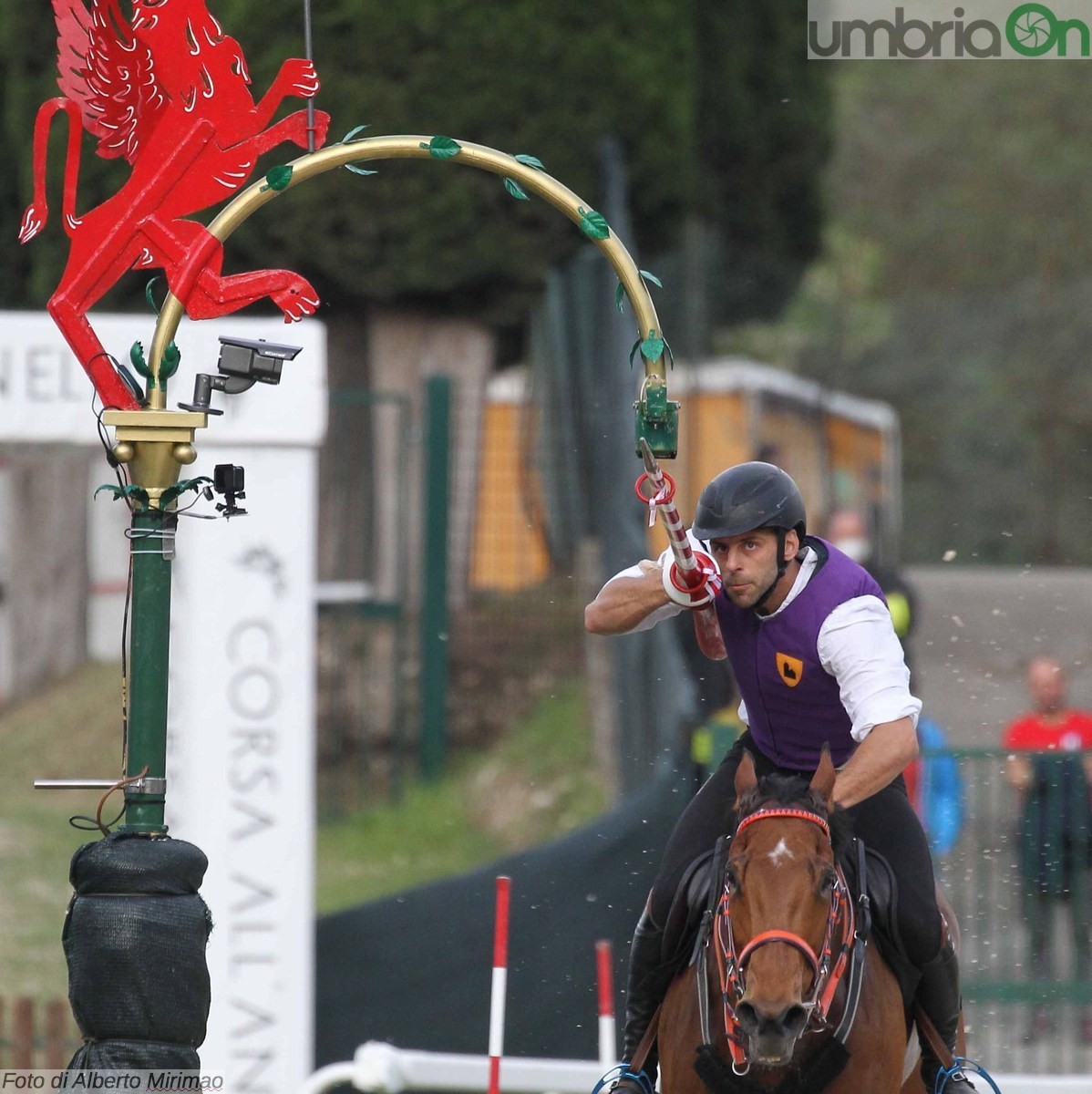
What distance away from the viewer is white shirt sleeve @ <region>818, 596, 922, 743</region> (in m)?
5.38

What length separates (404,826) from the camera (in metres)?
13.6

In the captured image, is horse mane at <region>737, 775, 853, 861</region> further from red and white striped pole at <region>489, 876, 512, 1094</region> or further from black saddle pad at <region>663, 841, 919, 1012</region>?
red and white striped pole at <region>489, 876, 512, 1094</region>

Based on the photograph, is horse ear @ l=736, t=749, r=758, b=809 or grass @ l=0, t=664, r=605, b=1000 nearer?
horse ear @ l=736, t=749, r=758, b=809

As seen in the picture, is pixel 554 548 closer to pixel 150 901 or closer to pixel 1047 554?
pixel 150 901

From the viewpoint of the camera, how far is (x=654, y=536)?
14.5m

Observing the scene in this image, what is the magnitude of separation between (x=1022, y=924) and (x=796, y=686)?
14.1ft

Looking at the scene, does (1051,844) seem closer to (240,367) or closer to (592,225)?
(592,225)

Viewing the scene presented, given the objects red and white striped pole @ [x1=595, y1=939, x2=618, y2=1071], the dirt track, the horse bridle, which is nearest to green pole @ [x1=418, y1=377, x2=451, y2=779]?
the dirt track

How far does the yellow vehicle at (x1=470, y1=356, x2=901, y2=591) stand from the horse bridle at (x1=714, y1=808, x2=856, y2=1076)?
8.37ft

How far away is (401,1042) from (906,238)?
109ft

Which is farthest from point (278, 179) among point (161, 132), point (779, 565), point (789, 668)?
point (789, 668)

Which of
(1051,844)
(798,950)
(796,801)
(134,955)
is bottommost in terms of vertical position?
(1051,844)

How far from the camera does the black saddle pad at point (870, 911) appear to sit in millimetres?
5457

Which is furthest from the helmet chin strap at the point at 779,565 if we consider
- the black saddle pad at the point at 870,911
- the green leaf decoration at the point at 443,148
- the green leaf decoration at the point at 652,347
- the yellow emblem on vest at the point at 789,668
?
the green leaf decoration at the point at 443,148
